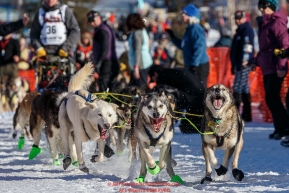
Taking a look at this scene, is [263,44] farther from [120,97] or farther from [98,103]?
[98,103]

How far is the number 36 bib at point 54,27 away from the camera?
7.84 meters

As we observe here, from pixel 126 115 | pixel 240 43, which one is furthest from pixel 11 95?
pixel 126 115

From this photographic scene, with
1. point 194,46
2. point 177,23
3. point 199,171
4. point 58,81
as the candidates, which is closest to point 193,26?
point 194,46

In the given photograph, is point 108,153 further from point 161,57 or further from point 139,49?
point 161,57

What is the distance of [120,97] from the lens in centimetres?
699

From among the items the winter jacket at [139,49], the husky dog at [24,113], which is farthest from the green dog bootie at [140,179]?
the winter jacket at [139,49]

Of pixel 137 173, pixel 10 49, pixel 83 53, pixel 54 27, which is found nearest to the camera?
pixel 137 173

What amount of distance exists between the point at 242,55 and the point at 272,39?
2091 millimetres

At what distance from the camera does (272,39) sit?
7348 millimetres

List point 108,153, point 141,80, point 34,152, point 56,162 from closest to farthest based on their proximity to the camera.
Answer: point 108,153
point 56,162
point 34,152
point 141,80

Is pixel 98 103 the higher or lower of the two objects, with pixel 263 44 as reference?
lower

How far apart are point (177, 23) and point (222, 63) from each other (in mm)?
18910

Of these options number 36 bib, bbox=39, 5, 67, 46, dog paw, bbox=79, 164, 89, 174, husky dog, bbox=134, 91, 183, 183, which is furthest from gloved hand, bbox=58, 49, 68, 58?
husky dog, bbox=134, 91, 183, 183

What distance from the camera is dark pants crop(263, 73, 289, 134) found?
745 cm
